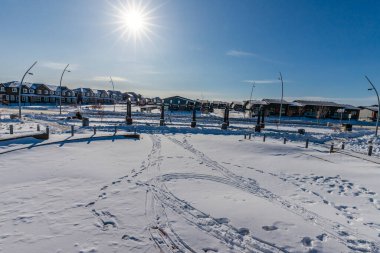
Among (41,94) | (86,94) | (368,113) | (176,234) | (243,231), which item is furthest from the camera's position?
(86,94)

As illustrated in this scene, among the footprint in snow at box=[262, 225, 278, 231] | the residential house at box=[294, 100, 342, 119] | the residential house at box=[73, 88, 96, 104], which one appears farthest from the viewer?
the residential house at box=[73, 88, 96, 104]

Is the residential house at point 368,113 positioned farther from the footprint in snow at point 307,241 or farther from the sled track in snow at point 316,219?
the footprint in snow at point 307,241

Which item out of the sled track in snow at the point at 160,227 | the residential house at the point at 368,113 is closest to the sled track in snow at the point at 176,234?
the sled track in snow at the point at 160,227

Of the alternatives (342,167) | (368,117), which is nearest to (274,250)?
(342,167)

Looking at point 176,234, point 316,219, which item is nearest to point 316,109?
point 316,219

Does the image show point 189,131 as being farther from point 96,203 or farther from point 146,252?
point 146,252

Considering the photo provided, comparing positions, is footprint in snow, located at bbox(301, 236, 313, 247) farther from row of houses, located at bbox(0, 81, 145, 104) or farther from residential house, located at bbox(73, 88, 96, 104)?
residential house, located at bbox(73, 88, 96, 104)

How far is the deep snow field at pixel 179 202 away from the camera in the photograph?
467 centimetres

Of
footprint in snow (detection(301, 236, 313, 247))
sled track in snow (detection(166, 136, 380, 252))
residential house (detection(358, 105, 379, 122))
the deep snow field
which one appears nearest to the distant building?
residential house (detection(358, 105, 379, 122))

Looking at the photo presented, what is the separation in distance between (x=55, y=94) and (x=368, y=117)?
102200 millimetres

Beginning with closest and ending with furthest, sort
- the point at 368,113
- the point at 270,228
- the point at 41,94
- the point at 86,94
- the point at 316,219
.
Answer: the point at 270,228, the point at 316,219, the point at 368,113, the point at 41,94, the point at 86,94

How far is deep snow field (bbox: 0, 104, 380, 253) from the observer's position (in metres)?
4.67

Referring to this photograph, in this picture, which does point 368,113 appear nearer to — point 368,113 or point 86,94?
point 368,113

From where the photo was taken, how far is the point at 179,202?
21.5ft
